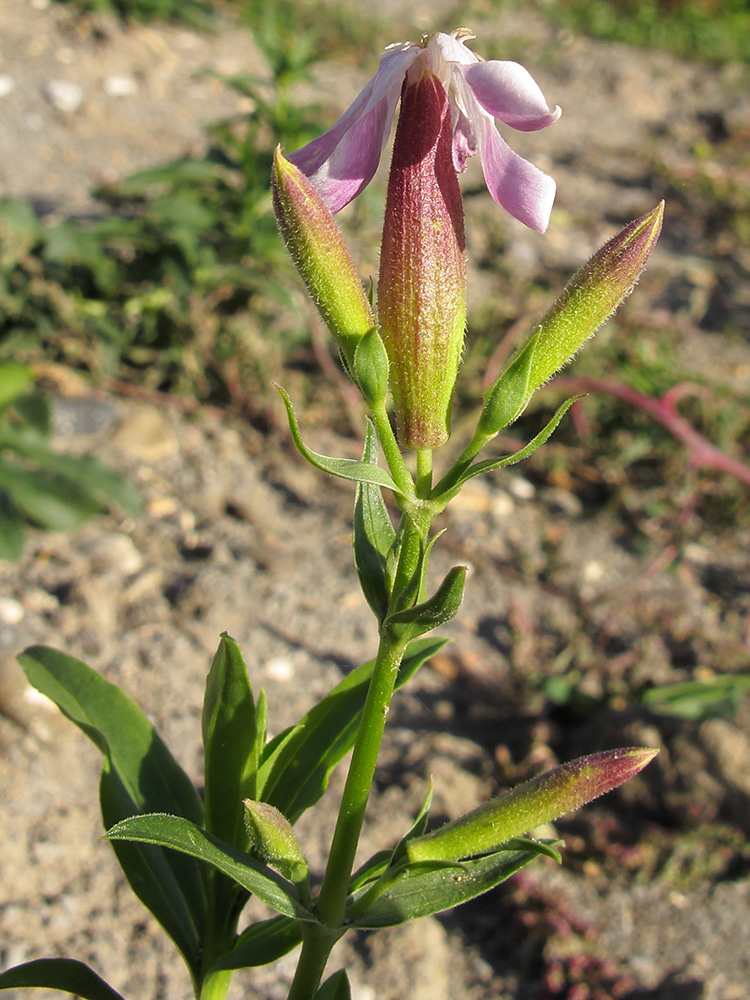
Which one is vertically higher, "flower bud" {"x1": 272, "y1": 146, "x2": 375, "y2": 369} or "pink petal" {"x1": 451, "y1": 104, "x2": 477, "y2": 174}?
"pink petal" {"x1": 451, "y1": 104, "x2": 477, "y2": 174}

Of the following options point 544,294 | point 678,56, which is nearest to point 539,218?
point 544,294

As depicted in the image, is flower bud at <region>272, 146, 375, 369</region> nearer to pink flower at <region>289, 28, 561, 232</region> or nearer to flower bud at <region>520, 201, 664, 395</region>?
pink flower at <region>289, 28, 561, 232</region>

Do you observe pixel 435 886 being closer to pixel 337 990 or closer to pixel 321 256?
pixel 337 990

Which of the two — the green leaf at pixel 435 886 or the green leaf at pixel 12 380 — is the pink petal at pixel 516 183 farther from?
the green leaf at pixel 12 380

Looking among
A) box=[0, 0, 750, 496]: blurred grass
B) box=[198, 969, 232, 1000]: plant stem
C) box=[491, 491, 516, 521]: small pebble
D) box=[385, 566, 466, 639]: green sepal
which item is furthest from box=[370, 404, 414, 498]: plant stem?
box=[491, 491, 516, 521]: small pebble

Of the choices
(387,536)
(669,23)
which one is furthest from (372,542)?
(669,23)

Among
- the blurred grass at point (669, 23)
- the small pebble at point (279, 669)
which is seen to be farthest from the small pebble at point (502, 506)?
the blurred grass at point (669, 23)
